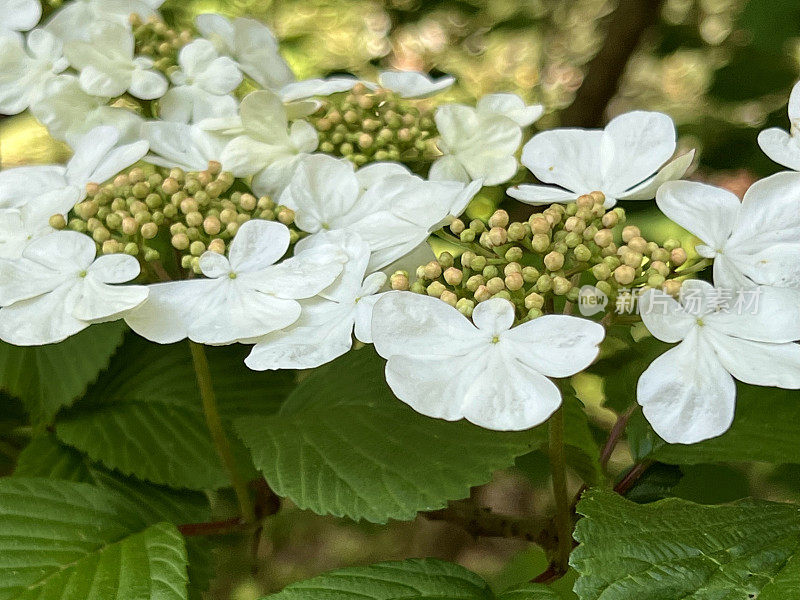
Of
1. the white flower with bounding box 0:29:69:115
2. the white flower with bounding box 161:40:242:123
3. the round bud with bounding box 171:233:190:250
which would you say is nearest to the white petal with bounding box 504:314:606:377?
the round bud with bounding box 171:233:190:250

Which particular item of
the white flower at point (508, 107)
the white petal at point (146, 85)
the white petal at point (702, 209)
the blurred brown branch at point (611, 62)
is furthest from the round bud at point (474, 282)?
the blurred brown branch at point (611, 62)

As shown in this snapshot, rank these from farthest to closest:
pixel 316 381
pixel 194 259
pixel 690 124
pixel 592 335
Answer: pixel 690 124, pixel 316 381, pixel 194 259, pixel 592 335

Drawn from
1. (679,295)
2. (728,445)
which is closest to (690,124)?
(728,445)

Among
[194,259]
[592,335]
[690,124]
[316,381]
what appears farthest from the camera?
[690,124]

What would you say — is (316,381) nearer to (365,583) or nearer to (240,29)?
(365,583)

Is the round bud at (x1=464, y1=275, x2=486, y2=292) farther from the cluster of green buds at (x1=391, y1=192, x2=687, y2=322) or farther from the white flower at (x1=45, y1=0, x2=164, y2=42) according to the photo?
the white flower at (x1=45, y1=0, x2=164, y2=42)

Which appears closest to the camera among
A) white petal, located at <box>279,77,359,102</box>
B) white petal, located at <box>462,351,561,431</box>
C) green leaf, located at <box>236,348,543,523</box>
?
white petal, located at <box>462,351,561,431</box>
